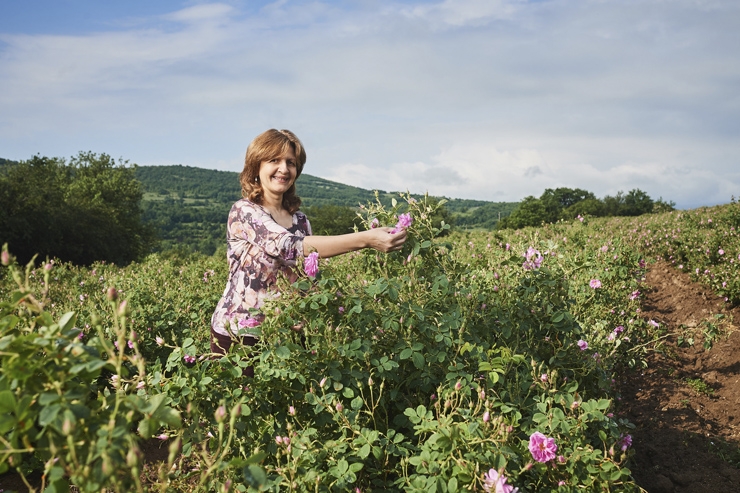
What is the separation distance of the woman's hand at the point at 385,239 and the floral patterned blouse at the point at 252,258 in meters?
0.48

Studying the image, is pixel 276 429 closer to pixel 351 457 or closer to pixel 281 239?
pixel 351 457

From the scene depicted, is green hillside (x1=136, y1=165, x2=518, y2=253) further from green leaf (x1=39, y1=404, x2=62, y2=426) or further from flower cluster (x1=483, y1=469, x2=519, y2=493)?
green leaf (x1=39, y1=404, x2=62, y2=426)

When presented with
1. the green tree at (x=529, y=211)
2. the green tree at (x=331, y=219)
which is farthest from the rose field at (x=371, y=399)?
the green tree at (x=331, y=219)

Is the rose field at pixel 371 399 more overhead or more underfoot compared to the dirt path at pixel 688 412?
more overhead

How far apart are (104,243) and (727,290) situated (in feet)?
109

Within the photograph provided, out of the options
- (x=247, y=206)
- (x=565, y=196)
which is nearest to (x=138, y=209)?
(x=565, y=196)

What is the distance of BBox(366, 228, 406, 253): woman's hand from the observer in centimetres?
288

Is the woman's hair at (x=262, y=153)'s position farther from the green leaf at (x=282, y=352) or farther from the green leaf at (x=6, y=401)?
the green leaf at (x=6, y=401)

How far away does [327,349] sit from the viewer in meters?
2.68

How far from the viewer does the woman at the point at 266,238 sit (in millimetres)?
3020

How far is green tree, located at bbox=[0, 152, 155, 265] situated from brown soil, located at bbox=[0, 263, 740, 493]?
21896 millimetres

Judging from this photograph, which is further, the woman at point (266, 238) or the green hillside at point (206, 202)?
the green hillside at point (206, 202)

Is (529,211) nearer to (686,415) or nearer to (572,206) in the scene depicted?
(572,206)

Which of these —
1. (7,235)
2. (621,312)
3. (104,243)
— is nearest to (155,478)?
(621,312)
